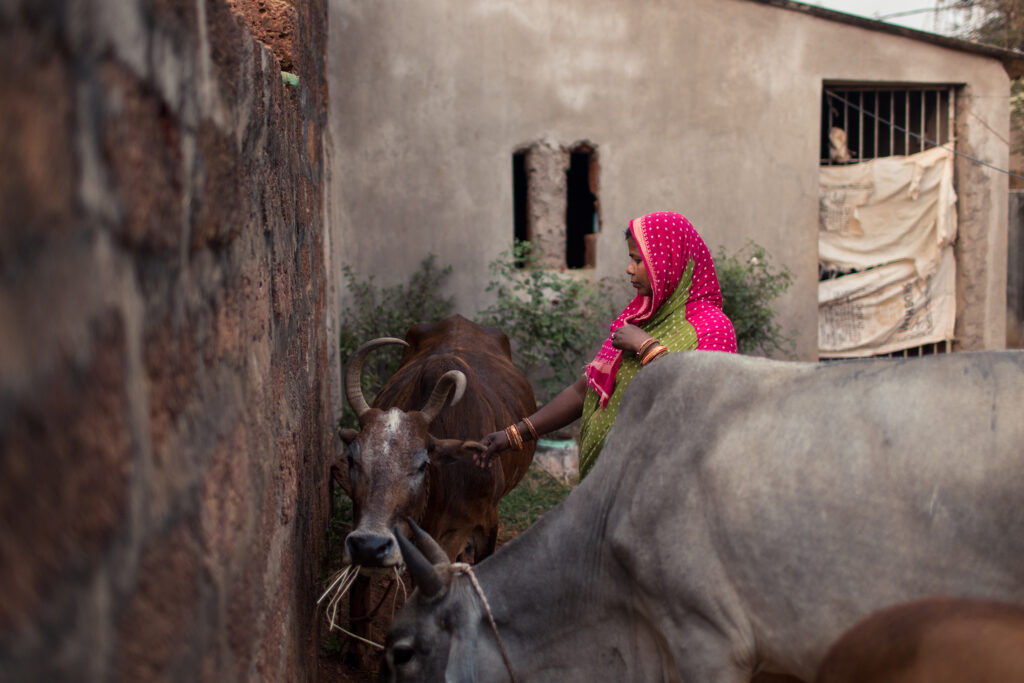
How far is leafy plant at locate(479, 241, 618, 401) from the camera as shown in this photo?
7.27m

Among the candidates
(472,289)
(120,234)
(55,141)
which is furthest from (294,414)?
(472,289)

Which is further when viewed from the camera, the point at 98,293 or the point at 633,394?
the point at 633,394

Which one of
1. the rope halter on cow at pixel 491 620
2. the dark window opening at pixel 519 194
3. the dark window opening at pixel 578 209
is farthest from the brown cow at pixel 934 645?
the dark window opening at pixel 578 209

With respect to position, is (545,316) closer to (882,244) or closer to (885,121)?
(882,244)

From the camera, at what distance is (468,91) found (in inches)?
298

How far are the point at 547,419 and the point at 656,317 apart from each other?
0.59 meters

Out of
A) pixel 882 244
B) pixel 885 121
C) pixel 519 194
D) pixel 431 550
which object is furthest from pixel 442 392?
pixel 519 194

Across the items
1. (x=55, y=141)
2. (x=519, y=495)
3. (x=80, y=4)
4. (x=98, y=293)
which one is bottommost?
(x=519, y=495)

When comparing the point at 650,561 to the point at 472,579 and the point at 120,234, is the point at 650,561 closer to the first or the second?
the point at 472,579

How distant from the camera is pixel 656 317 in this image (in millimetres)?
3174

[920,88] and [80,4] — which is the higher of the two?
[920,88]

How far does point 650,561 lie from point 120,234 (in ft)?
4.82

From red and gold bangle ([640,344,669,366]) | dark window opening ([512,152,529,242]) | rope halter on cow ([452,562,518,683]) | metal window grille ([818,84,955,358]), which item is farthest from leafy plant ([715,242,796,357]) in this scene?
rope halter on cow ([452,562,518,683])

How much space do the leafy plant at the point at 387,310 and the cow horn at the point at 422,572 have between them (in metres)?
4.66
